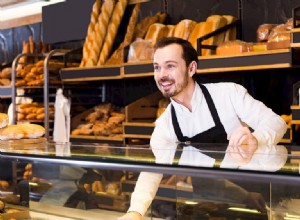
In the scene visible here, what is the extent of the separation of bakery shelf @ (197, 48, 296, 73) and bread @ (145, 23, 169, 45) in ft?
2.28

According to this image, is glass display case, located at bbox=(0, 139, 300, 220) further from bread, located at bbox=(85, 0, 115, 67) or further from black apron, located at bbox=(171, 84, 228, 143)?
bread, located at bbox=(85, 0, 115, 67)

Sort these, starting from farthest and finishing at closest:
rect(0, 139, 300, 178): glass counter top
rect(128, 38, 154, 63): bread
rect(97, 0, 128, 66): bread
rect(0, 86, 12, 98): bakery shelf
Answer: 1. rect(0, 86, 12, 98): bakery shelf
2. rect(97, 0, 128, 66): bread
3. rect(128, 38, 154, 63): bread
4. rect(0, 139, 300, 178): glass counter top

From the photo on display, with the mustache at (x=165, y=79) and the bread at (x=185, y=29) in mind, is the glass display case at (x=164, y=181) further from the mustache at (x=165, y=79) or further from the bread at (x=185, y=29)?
the bread at (x=185, y=29)

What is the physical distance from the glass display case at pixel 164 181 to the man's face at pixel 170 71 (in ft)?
1.75

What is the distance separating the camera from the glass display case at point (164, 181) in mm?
1268

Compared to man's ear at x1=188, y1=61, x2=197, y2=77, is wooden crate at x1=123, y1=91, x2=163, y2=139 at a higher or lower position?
Answer: lower

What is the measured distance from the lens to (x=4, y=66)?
554 cm

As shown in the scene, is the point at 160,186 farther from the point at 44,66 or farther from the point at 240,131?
the point at 44,66

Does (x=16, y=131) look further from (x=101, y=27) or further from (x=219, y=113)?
(x=101, y=27)

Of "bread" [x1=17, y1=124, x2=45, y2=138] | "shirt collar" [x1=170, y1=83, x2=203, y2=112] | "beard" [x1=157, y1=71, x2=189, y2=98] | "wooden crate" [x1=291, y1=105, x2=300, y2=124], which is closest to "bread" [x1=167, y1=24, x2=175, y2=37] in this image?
"wooden crate" [x1=291, y1=105, x2=300, y2=124]

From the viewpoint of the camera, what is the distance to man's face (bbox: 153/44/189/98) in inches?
88.0

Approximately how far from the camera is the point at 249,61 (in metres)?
2.89

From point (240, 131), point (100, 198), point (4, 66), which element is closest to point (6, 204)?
point (100, 198)

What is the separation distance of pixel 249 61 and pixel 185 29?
823mm
